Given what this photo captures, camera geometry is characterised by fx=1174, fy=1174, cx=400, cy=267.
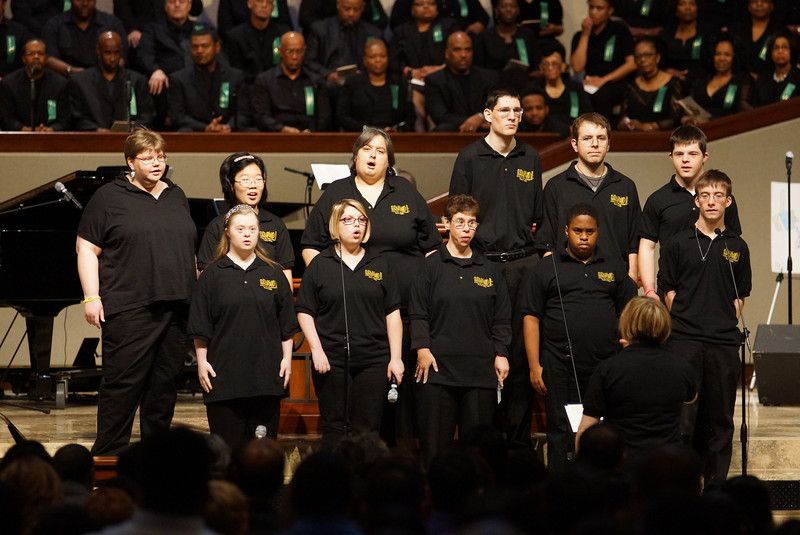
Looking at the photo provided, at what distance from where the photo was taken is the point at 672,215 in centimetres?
602

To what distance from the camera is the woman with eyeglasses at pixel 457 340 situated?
562 cm

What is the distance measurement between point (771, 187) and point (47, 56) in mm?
6308

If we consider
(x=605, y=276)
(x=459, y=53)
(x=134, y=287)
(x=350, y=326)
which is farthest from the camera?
(x=459, y=53)

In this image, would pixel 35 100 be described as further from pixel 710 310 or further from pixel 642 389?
pixel 642 389

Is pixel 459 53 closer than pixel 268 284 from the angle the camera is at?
No

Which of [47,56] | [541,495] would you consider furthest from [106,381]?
[47,56]

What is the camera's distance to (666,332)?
489 centimetres

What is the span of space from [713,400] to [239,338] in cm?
229

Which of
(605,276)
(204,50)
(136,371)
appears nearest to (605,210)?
(605,276)

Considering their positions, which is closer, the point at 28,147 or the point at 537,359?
the point at 537,359

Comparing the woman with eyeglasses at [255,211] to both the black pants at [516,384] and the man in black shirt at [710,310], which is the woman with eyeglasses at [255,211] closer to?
the black pants at [516,384]

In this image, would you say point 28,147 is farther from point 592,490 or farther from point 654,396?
point 592,490

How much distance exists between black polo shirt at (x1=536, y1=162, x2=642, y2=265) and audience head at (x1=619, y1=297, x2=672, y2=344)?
1.05 m

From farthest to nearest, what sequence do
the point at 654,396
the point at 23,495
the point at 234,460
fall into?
the point at 654,396 → the point at 234,460 → the point at 23,495
